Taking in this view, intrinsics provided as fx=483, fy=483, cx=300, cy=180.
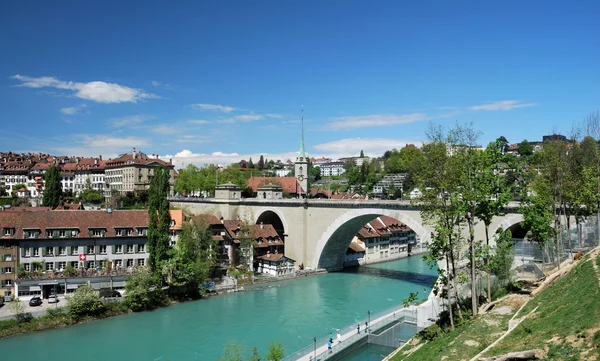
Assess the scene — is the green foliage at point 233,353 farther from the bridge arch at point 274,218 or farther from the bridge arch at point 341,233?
the bridge arch at point 274,218

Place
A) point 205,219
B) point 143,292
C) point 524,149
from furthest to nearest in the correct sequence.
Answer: point 524,149, point 205,219, point 143,292

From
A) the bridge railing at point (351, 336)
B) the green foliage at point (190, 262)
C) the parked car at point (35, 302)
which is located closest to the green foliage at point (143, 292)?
the green foliage at point (190, 262)

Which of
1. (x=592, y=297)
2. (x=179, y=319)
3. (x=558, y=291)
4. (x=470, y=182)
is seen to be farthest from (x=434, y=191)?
(x=179, y=319)

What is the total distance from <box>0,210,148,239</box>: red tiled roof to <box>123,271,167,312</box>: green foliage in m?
5.83

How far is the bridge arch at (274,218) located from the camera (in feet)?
157

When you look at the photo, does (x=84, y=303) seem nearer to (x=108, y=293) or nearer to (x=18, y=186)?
(x=108, y=293)

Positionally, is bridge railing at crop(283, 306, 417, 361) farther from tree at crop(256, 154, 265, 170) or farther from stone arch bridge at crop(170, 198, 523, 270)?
tree at crop(256, 154, 265, 170)

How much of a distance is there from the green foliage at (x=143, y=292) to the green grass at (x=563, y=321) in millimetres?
23001

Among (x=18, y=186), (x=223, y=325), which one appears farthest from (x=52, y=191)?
(x=223, y=325)

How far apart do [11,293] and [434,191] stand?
2751 cm

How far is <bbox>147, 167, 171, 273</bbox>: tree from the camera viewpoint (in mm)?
32938

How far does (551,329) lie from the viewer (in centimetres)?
1215

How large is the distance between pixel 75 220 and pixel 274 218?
2325cm

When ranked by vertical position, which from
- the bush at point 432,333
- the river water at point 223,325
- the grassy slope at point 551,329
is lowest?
the river water at point 223,325
